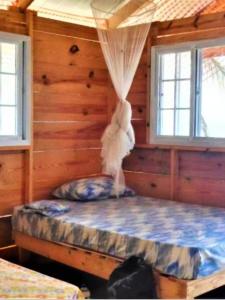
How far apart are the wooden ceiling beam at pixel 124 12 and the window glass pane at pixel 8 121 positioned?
44.6 inches

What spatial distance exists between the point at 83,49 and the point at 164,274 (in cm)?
260

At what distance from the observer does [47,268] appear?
13.5 feet

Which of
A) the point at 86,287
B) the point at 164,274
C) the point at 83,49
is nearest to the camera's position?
the point at 164,274

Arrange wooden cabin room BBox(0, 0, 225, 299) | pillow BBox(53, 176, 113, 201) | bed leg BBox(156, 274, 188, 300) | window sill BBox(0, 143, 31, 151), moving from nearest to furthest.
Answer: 1. bed leg BBox(156, 274, 188, 300)
2. wooden cabin room BBox(0, 0, 225, 299)
3. window sill BBox(0, 143, 31, 151)
4. pillow BBox(53, 176, 113, 201)

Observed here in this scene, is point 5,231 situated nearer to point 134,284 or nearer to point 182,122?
point 134,284

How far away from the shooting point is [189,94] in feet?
14.3

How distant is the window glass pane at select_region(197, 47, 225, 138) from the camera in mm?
4164

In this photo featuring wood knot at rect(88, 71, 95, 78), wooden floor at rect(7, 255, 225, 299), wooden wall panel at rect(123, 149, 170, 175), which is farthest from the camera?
wood knot at rect(88, 71, 95, 78)

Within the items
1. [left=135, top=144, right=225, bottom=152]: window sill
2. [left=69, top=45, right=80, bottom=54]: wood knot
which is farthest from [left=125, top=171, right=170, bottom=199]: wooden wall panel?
[left=69, top=45, right=80, bottom=54]: wood knot

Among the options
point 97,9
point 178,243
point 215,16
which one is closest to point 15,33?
point 97,9

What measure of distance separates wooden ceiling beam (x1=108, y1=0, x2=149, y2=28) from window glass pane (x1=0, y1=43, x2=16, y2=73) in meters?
0.87

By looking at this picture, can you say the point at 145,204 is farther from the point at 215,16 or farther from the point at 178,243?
the point at 215,16

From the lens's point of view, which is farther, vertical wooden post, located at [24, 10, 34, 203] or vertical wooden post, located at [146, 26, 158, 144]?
vertical wooden post, located at [146, 26, 158, 144]

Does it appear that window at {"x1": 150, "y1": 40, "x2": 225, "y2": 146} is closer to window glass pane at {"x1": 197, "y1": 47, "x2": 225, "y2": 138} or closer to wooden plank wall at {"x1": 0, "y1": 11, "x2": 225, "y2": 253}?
window glass pane at {"x1": 197, "y1": 47, "x2": 225, "y2": 138}
